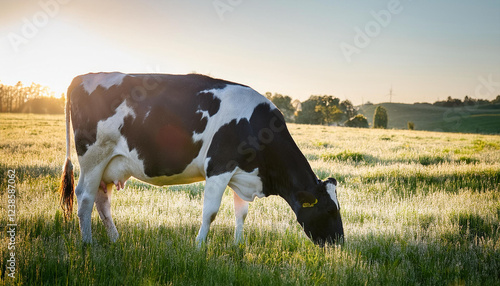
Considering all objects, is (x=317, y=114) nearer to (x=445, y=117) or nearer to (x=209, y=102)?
(x=445, y=117)

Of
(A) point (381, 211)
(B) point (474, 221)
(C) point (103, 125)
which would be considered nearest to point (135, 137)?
(C) point (103, 125)

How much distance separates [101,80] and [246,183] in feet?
8.98

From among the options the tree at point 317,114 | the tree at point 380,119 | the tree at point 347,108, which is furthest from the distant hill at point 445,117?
the tree at point 317,114

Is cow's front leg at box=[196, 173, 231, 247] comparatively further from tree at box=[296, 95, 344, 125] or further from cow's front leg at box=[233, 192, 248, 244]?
tree at box=[296, 95, 344, 125]

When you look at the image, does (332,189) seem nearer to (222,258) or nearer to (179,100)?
(222,258)

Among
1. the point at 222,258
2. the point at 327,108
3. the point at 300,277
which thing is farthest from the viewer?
the point at 327,108

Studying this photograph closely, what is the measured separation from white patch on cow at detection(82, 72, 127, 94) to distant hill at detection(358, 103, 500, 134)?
3842 inches

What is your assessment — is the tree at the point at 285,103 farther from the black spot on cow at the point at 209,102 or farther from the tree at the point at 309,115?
the black spot on cow at the point at 209,102

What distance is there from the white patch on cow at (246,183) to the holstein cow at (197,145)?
1cm

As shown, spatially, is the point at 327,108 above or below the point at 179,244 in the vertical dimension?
above

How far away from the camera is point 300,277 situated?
4.03 m

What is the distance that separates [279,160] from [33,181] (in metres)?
6.95

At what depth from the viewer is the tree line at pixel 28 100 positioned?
74.4 m

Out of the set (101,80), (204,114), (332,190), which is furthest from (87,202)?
(332,190)
